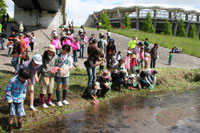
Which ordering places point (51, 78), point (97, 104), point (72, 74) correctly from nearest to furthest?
point (51, 78), point (97, 104), point (72, 74)

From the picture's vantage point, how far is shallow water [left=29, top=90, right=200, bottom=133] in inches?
215

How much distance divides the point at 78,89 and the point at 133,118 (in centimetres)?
298

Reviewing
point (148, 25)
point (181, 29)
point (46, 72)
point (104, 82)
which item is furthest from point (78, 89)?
point (181, 29)

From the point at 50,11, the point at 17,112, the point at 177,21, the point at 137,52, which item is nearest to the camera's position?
the point at 17,112

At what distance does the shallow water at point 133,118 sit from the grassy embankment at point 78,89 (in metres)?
0.35

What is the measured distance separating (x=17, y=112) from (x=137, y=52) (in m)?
9.91

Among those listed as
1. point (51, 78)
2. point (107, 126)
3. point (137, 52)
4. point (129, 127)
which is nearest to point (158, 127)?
point (129, 127)

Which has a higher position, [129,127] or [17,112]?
[17,112]

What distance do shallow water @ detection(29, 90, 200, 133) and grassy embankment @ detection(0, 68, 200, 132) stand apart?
1.15 feet

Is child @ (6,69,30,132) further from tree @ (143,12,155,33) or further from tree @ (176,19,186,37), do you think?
tree @ (176,19,186,37)

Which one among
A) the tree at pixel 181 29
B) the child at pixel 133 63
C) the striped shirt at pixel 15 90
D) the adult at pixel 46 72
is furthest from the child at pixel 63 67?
the tree at pixel 181 29

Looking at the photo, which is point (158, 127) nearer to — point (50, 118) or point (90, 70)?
point (50, 118)

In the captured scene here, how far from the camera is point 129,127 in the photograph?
18.4 feet

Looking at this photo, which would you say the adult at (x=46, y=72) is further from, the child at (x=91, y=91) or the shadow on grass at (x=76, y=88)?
the shadow on grass at (x=76, y=88)
